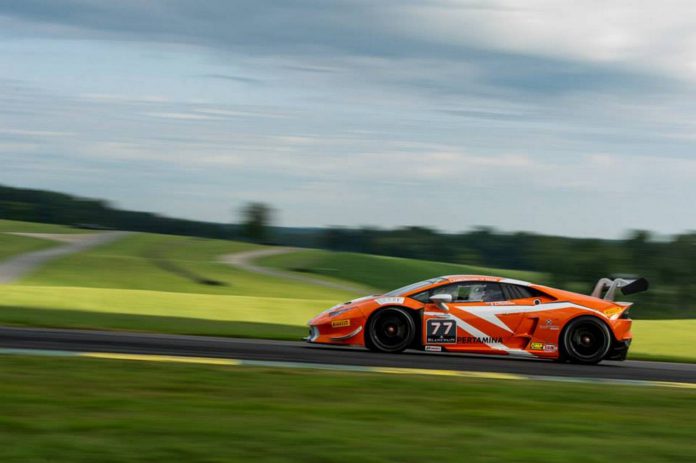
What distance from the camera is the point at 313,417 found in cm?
673

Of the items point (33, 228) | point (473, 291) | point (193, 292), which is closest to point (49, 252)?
point (193, 292)

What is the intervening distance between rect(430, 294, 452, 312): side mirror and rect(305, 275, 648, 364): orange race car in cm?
1

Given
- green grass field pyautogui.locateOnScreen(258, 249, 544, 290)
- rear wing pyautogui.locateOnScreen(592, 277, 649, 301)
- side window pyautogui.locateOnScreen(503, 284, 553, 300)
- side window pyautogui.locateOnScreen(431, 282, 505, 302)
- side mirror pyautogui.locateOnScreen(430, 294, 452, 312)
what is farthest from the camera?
green grass field pyautogui.locateOnScreen(258, 249, 544, 290)

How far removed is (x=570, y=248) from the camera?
68.1 metres

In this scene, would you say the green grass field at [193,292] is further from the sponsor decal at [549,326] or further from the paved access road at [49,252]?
the sponsor decal at [549,326]

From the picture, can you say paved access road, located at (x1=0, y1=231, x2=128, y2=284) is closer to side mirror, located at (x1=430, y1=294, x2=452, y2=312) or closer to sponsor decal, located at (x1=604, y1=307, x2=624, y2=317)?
side mirror, located at (x1=430, y1=294, x2=452, y2=312)

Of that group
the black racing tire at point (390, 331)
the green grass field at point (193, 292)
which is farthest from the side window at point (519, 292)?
the green grass field at point (193, 292)

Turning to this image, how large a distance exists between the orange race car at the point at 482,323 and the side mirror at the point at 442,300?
0.01m

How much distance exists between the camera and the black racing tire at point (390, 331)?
42.0 feet

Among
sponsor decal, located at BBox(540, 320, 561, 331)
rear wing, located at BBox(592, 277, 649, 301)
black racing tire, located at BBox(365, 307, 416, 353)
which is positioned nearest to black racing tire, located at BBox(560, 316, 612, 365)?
sponsor decal, located at BBox(540, 320, 561, 331)

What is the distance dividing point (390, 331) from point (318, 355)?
1321 millimetres

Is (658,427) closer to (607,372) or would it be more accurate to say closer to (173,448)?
(173,448)

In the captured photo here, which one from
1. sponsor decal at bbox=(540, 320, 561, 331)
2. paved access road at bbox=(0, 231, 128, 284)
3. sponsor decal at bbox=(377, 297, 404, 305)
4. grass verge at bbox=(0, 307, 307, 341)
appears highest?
sponsor decal at bbox=(377, 297, 404, 305)

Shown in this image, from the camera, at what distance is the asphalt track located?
11.5 m
